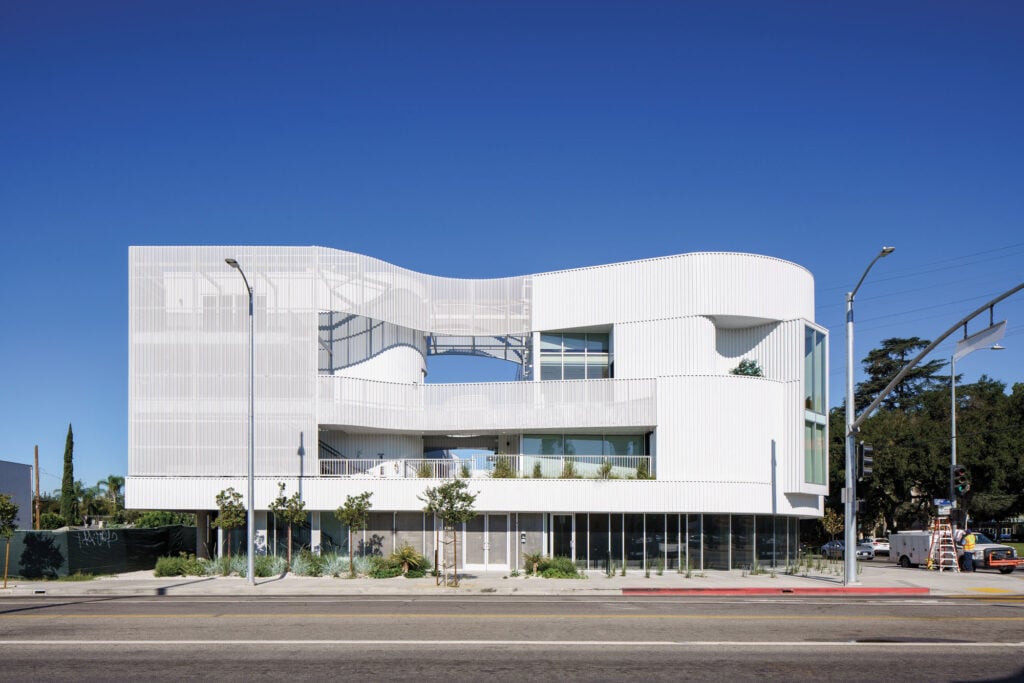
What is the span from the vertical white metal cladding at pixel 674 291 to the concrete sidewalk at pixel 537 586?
1118 cm

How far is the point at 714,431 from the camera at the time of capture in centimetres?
3788

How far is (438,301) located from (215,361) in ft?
34.9

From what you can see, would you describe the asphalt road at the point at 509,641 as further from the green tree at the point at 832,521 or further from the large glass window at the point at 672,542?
the green tree at the point at 832,521

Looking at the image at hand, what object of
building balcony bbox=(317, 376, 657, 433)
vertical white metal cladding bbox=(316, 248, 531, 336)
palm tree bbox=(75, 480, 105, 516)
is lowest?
palm tree bbox=(75, 480, 105, 516)

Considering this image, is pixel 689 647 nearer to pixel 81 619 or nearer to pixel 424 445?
pixel 81 619

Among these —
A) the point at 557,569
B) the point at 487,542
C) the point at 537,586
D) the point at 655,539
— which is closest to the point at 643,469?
the point at 655,539

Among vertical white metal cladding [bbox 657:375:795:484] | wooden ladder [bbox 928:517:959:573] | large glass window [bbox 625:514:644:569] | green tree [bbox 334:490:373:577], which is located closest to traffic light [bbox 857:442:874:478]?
vertical white metal cladding [bbox 657:375:795:484]

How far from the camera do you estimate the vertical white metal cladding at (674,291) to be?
39.2 m

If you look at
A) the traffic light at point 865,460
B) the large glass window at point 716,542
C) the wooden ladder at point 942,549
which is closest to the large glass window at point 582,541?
the large glass window at point 716,542

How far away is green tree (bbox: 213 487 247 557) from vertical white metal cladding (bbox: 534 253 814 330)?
15.1m

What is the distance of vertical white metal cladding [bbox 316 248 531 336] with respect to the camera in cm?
4066

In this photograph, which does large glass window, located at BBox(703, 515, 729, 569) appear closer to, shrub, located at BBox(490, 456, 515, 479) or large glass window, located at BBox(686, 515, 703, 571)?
large glass window, located at BBox(686, 515, 703, 571)

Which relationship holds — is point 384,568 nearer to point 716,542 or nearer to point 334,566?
point 334,566

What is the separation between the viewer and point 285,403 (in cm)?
3828
